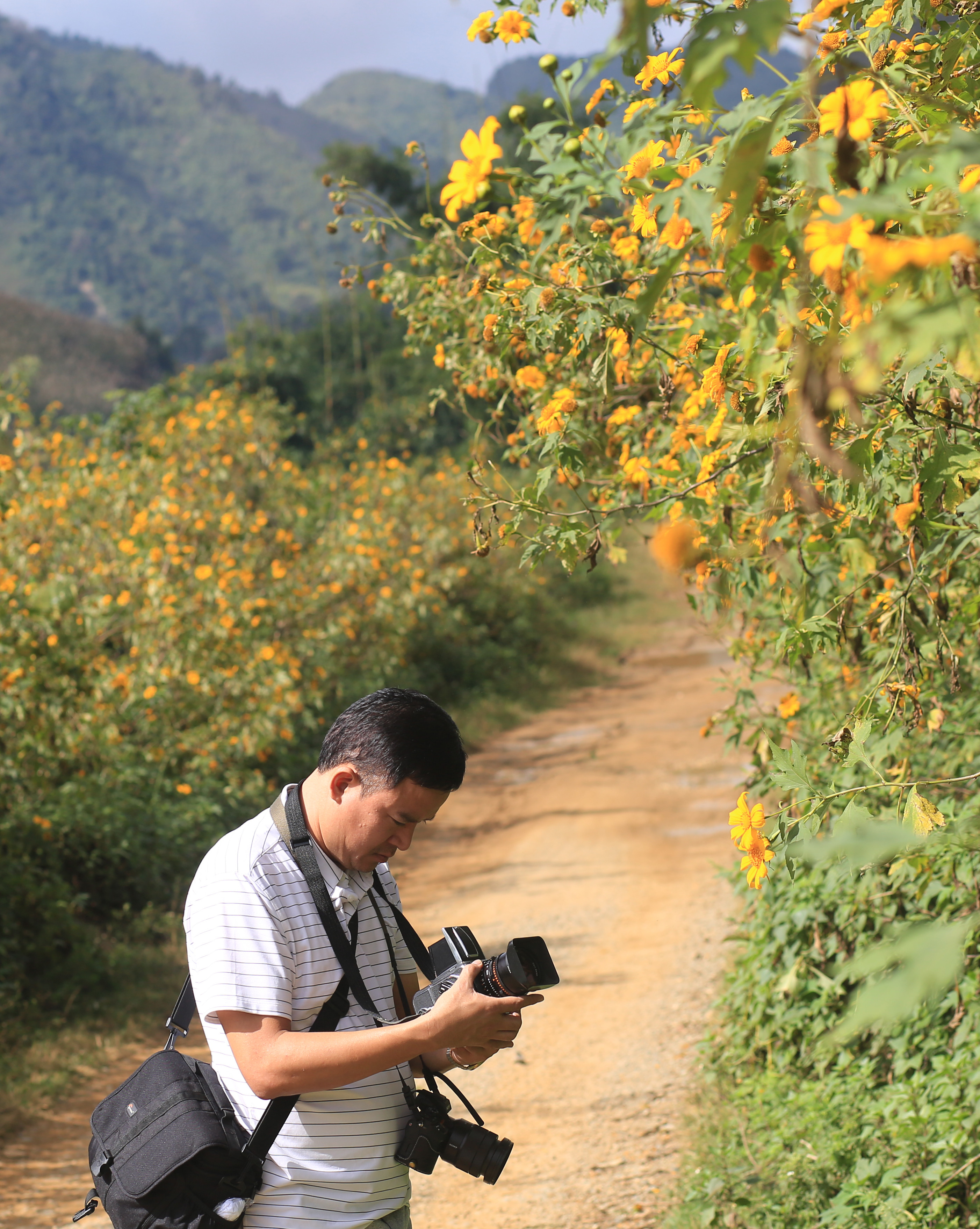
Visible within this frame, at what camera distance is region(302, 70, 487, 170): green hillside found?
147500 millimetres

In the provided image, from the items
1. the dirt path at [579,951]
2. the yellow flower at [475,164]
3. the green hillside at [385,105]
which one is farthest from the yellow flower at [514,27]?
the green hillside at [385,105]

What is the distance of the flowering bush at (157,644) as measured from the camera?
4547mm

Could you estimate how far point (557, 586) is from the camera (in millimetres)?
15719

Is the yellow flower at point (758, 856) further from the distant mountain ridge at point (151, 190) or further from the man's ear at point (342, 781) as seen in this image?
the distant mountain ridge at point (151, 190)

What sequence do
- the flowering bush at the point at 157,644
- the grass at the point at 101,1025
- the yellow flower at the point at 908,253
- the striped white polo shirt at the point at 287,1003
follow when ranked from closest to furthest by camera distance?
the yellow flower at the point at 908,253, the striped white polo shirt at the point at 287,1003, the grass at the point at 101,1025, the flowering bush at the point at 157,644

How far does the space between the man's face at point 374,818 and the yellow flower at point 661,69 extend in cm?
107

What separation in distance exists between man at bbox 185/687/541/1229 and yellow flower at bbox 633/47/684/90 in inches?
37.9

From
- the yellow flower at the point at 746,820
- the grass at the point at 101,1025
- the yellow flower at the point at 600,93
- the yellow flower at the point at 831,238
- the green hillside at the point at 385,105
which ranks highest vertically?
the green hillside at the point at 385,105

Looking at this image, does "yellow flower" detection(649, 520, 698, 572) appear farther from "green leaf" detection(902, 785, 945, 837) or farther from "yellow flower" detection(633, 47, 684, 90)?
"yellow flower" detection(633, 47, 684, 90)

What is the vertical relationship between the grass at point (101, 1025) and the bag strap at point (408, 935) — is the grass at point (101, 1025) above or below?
below

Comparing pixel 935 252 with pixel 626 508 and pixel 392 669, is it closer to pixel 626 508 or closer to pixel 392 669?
pixel 626 508

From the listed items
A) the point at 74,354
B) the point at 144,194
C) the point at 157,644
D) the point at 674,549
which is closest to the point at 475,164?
the point at 674,549

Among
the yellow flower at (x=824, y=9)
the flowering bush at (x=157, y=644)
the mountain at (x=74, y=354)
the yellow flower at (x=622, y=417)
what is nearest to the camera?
the yellow flower at (x=824, y=9)

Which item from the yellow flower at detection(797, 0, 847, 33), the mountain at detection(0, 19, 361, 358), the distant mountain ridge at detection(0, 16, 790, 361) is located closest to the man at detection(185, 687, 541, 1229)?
the yellow flower at detection(797, 0, 847, 33)
